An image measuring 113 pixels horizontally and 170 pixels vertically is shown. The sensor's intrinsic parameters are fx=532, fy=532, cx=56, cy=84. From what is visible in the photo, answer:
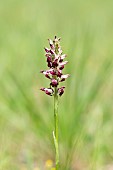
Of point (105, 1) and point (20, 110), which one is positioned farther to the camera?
point (105, 1)

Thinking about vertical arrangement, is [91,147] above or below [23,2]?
below

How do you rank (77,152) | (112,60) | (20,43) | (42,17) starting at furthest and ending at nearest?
(42,17)
(20,43)
(112,60)
(77,152)

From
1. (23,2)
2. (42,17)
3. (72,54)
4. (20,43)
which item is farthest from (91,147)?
(23,2)

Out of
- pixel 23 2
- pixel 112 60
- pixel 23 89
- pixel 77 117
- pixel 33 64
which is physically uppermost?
pixel 23 2

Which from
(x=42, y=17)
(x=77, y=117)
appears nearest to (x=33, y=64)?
(x=77, y=117)

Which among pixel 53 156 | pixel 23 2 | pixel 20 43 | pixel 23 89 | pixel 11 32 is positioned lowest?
pixel 53 156

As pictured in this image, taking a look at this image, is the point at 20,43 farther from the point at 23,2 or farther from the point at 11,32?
the point at 23,2

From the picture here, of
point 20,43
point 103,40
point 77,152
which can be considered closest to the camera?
point 77,152

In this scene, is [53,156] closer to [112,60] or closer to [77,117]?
[77,117]

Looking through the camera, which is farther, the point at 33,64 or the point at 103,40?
the point at 103,40
